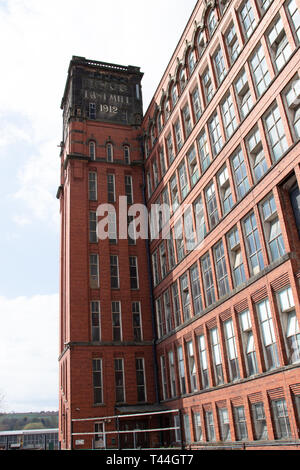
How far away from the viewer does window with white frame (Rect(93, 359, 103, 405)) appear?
39.0m

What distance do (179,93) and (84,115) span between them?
14143 millimetres

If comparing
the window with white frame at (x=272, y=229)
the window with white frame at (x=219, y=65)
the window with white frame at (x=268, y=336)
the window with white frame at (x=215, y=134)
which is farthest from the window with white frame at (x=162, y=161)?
the window with white frame at (x=268, y=336)

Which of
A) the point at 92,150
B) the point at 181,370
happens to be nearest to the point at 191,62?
the point at 92,150

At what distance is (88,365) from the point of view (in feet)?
131

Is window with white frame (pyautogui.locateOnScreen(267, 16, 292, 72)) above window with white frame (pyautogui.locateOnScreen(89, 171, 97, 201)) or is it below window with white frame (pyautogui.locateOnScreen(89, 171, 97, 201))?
below

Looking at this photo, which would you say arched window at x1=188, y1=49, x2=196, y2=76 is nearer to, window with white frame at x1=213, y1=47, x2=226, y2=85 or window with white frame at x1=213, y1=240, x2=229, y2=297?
window with white frame at x1=213, y1=47, x2=226, y2=85

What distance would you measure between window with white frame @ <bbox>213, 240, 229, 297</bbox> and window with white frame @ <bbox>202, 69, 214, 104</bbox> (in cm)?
1175

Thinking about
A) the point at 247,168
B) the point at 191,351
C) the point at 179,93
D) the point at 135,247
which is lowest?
the point at 191,351

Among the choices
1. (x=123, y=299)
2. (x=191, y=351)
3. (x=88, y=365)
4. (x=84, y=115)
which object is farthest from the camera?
(x=84, y=115)

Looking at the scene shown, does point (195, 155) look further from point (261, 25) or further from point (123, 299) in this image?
point (123, 299)

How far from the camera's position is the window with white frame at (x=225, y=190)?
102 ft

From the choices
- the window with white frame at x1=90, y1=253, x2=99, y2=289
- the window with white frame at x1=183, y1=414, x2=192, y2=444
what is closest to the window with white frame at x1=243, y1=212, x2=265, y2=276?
the window with white frame at x1=183, y1=414, x2=192, y2=444

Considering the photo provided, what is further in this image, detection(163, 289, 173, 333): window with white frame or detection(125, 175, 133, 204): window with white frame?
detection(125, 175, 133, 204): window with white frame
